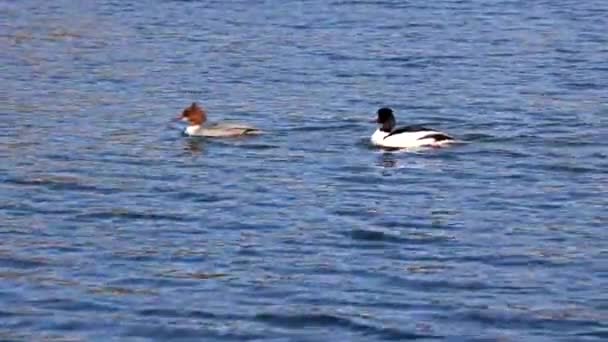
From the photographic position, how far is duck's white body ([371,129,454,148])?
22547 mm

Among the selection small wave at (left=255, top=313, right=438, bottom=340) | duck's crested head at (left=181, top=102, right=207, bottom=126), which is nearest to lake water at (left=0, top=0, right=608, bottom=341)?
small wave at (left=255, top=313, right=438, bottom=340)

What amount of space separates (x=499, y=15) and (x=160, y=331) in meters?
23.4

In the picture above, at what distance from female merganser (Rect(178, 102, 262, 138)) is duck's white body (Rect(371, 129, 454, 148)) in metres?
1.51

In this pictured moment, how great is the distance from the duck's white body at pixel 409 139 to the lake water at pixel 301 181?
158 millimetres

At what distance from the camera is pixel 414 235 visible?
1750 cm

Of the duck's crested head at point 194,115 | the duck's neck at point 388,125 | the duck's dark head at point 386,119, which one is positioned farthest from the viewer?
the duck's crested head at point 194,115

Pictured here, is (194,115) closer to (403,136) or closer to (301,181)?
(403,136)

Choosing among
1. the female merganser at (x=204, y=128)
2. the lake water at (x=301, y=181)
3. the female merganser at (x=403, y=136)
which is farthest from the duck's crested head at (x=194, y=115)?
the female merganser at (x=403, y=136)

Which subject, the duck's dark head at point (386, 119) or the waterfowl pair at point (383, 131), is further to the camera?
the duck's dark head at point (386, 119)

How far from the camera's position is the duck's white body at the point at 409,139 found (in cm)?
2255

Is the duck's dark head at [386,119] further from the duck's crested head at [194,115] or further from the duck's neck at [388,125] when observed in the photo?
the duck's crested head at [194,115]

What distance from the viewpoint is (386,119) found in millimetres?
23578

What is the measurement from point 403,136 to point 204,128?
2531 mm

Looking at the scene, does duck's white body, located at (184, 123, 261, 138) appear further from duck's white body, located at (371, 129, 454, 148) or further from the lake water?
duck's white body, located at (371, 129, 454, 148)
